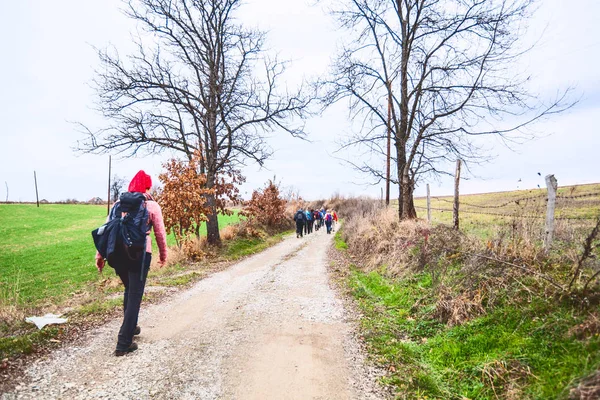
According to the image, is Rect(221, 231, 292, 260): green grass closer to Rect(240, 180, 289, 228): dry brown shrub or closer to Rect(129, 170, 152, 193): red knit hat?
Rect(240, 180, 289, 228): dry brown shrub

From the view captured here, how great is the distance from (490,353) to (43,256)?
25.9 m

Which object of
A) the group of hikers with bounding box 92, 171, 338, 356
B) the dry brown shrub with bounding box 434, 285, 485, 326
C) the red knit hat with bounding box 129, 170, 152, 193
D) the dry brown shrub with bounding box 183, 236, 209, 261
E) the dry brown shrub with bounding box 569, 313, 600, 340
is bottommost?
the dry brown shrub with bounding box 183, 236, 209, 261

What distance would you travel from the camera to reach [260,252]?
16984 millimetres

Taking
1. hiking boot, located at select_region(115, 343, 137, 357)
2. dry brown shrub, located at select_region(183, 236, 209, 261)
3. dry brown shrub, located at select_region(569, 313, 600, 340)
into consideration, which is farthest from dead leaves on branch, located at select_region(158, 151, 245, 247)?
dry brown shrub, located at select_region(569, 313, 600, 340)

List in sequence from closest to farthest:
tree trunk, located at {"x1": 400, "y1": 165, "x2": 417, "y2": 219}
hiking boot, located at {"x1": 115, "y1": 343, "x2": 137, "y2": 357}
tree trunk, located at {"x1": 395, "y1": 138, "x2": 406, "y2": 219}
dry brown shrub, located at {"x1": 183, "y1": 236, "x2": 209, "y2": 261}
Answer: hiking boot, located at {"x1": 115, "y1": 343, "x2": 137, "y2": 357}, dry brown shrub, located at {"x1": 183, "y1": 236, "x2": 209, "y2": 261}, tree trunk, located at {"x1": 400, "y1": 165, "x2": 417, "y2": 219}, tree trunk, located at {"x1": 395, "y1": 138, "x2": 406, "y2": 219}

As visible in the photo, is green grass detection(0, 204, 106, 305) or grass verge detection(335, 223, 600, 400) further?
green grass detection(0, 204, 106, 305)

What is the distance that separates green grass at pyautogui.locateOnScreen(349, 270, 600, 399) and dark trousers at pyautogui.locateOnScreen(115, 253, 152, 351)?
3.28 m

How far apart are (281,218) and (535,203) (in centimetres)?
2365

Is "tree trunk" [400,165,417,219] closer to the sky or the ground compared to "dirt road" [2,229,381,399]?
closer to the sky

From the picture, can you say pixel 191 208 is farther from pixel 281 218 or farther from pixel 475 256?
pixel 281 218

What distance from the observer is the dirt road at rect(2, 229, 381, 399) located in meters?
3.63

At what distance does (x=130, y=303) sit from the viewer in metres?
4.60

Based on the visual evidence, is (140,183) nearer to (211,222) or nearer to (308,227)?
(211,222)

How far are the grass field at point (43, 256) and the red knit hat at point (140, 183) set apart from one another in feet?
11.9
